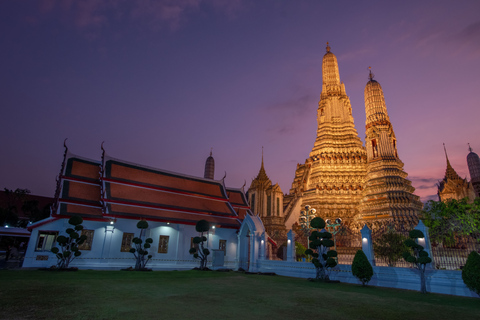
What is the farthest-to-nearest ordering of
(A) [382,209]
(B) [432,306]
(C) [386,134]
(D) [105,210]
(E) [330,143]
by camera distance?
1. (E) [330,143]
2. (C) [386,134]
3. (A) [382,209]
4. (D) [105,210]
5. (B) [432,306]

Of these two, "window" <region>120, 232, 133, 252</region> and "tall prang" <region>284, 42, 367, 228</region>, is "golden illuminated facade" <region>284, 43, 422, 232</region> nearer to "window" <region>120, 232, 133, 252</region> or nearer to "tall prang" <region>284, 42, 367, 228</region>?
"tall prang" <region>284, 42, 367, 228</region>

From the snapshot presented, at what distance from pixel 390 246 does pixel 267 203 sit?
2166 centimetres

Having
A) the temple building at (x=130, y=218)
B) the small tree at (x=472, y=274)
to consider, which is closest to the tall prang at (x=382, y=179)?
the temple building at (x=130, y=218)

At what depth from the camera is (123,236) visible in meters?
19.3

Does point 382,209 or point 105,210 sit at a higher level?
point 382,209

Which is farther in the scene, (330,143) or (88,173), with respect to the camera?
(330,143)

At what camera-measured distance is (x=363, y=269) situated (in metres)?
12.3

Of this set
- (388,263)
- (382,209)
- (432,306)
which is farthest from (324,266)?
(382,209)

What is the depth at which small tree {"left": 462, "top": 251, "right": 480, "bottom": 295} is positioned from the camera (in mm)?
9047

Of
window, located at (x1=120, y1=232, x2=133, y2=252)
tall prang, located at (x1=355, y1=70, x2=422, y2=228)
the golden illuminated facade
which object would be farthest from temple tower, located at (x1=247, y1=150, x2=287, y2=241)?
window, located at (x1=120, y1=232, x2=133, y2=252)

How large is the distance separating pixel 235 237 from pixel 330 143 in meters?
27.5

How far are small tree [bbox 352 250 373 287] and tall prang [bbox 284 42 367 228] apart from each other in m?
26.2

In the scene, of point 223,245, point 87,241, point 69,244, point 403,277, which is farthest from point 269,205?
point 403,277

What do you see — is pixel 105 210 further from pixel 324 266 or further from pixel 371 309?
pixel 371 309
